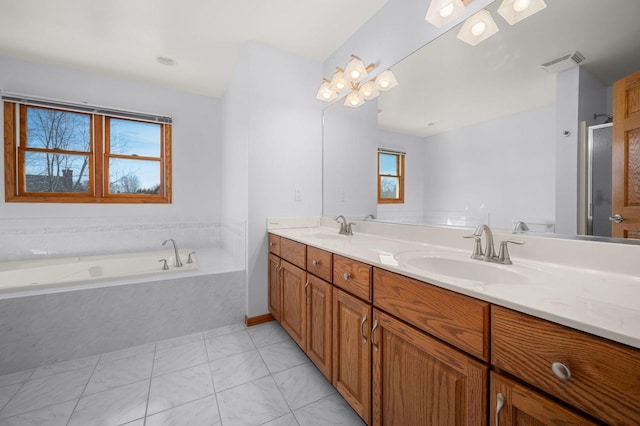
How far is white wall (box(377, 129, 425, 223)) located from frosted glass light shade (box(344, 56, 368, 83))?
53 centimetres

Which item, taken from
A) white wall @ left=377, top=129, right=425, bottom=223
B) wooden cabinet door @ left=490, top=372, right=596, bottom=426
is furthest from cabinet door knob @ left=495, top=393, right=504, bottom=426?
white wall @ left=377, top=129, right=425, bottom=223

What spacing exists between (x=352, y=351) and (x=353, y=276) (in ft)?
1.13

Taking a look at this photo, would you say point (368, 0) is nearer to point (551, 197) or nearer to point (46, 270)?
point (551, 197)

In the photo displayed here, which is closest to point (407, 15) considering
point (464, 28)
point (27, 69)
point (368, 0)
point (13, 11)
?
point (368, 0)

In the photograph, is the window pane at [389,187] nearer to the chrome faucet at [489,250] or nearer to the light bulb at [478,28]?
the chrome faucet at [489,250]

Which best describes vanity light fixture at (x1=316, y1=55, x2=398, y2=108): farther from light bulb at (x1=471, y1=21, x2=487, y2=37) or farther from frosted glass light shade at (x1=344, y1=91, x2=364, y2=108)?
light bulb at (x1=471, y1=21, x2=487, y2=37)

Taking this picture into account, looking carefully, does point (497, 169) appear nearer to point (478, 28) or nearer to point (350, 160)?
point (478, 28)

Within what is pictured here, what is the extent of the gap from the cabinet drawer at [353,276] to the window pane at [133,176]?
8.99 ft

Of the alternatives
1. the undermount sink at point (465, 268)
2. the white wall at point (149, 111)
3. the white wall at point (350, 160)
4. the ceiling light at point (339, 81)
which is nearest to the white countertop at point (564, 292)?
the undermount sink at point (465, 268)

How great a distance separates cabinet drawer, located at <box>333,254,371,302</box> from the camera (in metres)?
1.09

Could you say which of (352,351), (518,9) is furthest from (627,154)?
(352,351)

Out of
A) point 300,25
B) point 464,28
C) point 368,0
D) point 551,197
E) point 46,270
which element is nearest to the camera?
point 551,197

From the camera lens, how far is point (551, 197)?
101cm

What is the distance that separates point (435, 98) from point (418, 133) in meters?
0.20
